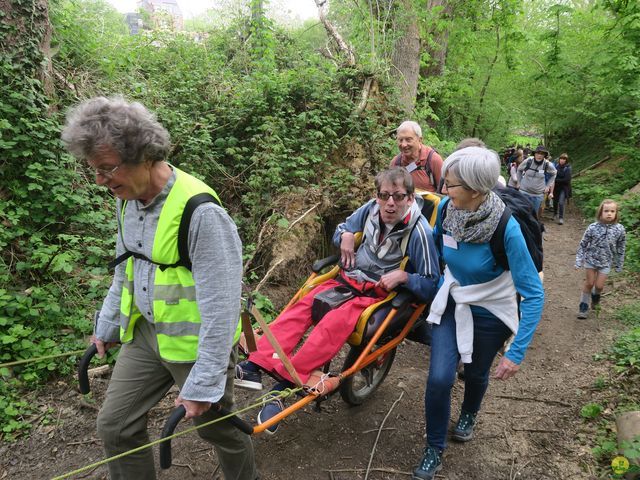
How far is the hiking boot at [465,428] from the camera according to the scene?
3.31m

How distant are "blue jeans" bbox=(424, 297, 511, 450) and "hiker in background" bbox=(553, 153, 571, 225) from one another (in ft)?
37.0

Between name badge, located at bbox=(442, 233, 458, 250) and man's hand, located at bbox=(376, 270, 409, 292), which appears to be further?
man's hand, located at bbox=(376, 270, 409, 292)

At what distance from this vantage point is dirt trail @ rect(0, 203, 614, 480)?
3033 mm

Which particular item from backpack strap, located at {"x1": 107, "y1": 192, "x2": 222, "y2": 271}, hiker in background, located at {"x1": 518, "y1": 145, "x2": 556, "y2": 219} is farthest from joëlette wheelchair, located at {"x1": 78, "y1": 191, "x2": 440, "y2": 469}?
hiker in background, located at {"x1": 518, "y1": 145, "x2": 556, "y2": 219}

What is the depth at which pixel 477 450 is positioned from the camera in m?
3.26

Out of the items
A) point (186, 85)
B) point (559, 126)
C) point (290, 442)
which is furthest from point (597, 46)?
point (290, 442)

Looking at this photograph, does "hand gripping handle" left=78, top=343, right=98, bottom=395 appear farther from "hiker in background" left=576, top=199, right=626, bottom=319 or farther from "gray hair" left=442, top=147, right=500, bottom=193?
"hiker in background" left=576, top=199, right=626, bottom=319

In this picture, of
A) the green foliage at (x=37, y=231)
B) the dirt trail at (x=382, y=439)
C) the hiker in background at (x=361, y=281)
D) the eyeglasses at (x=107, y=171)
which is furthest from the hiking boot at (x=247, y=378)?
the green foliage at (x=37, y=231)

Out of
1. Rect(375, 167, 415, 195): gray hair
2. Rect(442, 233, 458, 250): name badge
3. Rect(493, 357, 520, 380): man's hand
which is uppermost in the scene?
Rect(375, 167, 415, 195): gray hair

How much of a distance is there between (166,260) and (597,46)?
16.6 m

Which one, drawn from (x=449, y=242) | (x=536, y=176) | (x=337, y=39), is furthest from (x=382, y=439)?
(x=337, y=39)

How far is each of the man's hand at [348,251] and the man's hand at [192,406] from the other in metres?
1.87

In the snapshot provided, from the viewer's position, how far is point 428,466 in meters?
2.90

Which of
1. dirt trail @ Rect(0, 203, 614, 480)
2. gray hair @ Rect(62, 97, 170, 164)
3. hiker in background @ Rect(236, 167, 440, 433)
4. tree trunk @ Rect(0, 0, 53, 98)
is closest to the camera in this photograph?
gray hair @ Rect(62, 97, 170, 164)
